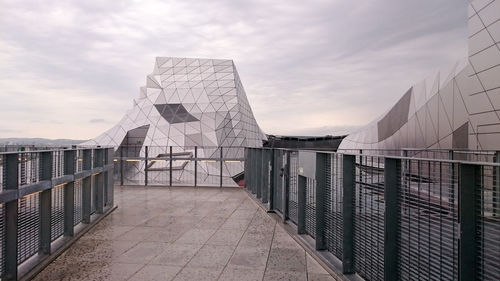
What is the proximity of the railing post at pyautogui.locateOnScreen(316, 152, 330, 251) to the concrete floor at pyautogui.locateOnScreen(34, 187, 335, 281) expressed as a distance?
37 centimetres

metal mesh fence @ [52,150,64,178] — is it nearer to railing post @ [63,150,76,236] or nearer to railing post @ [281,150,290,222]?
railing post @ [63,150,76,236]

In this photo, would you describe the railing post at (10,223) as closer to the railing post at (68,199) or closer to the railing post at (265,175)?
the railing post at (68,199)

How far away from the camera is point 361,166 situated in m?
4.58

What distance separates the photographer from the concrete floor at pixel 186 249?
5105mm

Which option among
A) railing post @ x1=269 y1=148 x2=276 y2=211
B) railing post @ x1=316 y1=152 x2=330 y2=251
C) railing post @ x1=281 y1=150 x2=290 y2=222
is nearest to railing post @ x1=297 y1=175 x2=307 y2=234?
railing post @ x1=281 y1=150 x2=290 y2=222

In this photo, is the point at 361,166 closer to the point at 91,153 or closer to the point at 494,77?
the point at 91,153

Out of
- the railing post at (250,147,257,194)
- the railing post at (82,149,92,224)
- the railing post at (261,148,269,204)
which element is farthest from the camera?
the railing post at (250,147,257,194)

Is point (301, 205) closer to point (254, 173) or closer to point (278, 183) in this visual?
point (278, 183)

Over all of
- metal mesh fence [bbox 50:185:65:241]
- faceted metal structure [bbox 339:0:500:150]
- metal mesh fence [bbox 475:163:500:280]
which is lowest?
metal mesh fence [bbox 50:185:65:241]

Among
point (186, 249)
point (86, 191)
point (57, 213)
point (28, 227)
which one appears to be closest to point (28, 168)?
point (28, 227)

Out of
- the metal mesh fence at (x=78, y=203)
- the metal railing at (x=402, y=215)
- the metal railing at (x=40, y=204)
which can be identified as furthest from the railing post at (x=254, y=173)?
the metal mesh fence at (x=78, y=203)

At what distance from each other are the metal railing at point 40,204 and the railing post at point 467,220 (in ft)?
17.0


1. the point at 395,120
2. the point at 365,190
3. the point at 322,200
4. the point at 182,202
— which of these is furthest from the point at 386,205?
the point at 395,120

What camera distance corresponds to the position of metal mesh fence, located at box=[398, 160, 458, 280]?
2.90 meters
